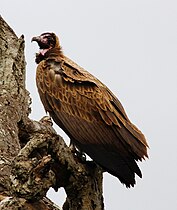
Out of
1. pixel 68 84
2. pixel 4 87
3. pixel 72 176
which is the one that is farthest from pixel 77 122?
pixel 72 176

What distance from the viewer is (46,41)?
11359 millimetres

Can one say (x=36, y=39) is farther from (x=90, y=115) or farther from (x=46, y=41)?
(x=90, y=115)

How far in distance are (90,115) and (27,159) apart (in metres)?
4.11

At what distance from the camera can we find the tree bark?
5.92 metres

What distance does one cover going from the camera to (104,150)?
9602 mm

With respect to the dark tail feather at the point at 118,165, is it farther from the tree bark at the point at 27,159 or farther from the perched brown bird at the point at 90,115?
the tree bark at the point at 27,159

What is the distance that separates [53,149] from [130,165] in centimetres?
232

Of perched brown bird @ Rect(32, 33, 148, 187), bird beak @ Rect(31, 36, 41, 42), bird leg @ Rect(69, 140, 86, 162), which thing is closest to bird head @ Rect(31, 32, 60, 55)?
bird beak @ Rect(31, 36, 41, 42)

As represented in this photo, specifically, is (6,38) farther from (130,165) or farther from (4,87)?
(130,165)

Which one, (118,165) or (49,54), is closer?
(118,165)

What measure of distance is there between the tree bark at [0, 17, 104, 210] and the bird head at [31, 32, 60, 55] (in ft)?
2.03

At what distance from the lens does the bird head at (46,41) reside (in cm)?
1126

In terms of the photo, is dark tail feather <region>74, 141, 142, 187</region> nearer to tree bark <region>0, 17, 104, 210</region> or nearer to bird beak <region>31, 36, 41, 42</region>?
tree bark <region>0, 17, 104, 210</region>

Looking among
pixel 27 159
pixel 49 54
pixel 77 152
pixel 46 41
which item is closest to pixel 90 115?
pixel 77 152
